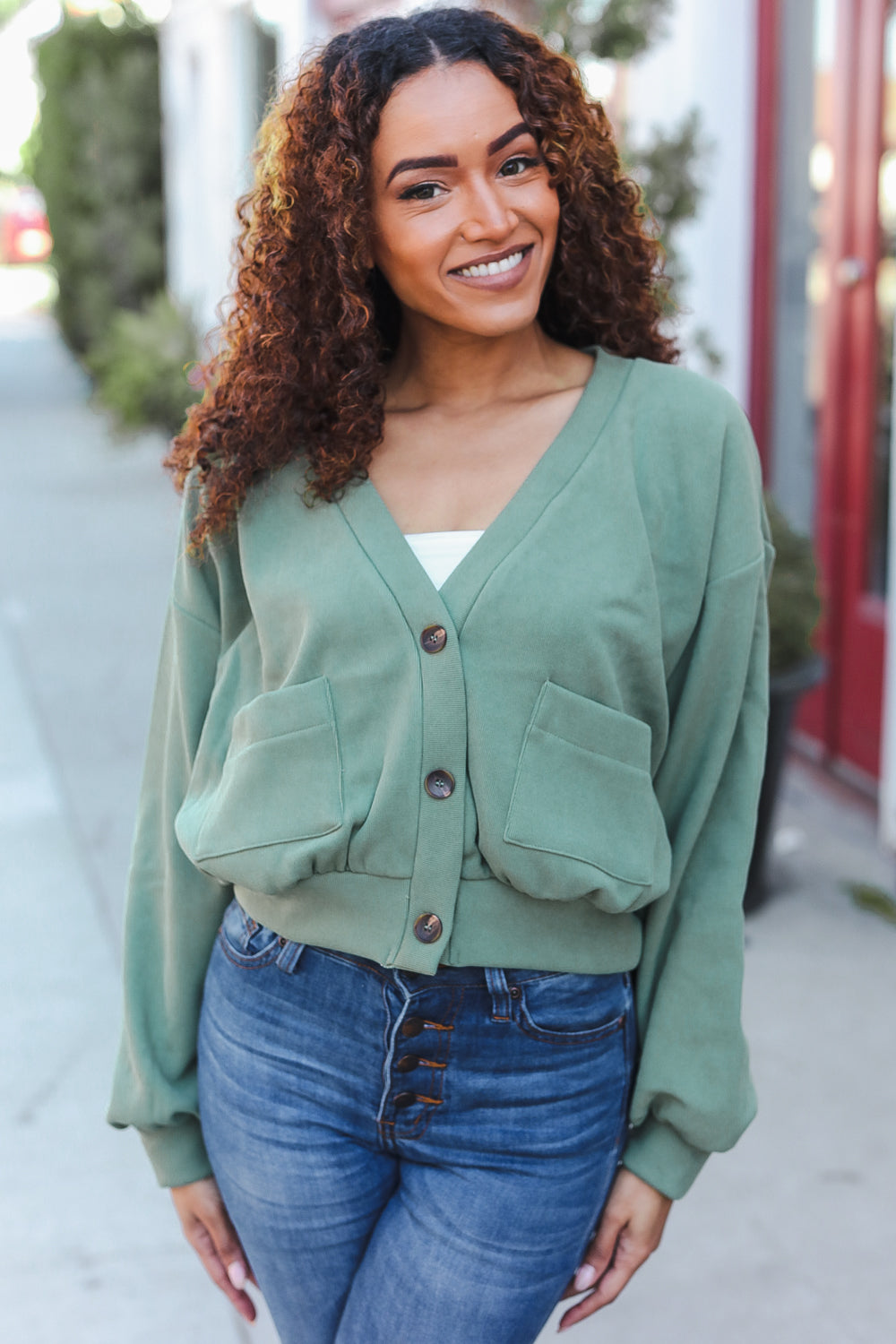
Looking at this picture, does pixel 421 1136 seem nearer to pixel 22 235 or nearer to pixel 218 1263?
pixel 218 1263

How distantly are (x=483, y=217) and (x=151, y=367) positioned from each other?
7.99m

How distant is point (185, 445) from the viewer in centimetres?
179

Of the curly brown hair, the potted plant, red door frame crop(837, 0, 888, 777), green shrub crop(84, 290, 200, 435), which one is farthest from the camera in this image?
green shrub crop(84, 290, 200, 435)

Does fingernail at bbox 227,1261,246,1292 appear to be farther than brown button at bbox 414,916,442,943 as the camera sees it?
Yes

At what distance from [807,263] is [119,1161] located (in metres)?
3.66

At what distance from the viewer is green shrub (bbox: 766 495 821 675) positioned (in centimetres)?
395

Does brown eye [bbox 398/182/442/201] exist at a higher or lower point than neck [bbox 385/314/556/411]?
higher

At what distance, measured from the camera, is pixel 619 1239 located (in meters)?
1.68

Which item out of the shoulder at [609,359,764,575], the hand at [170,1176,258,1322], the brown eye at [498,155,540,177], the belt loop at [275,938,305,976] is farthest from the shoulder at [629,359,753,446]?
the hand at [170,1176,258,1322]

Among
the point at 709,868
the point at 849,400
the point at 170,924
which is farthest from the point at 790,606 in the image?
the point at 170,924

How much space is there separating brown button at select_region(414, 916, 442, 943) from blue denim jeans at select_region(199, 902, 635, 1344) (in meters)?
0.06

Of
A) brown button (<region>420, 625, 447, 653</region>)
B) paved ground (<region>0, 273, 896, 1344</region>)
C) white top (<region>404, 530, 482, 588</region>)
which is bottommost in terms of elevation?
paved ground (<region>0, 273, 896, 1344</region>)

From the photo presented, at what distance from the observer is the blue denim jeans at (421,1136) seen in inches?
61.3

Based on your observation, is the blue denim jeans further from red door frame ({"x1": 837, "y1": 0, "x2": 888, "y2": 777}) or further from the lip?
red door frame ({"x1": 837, "y1": 0, "x2": 888, "y2": 777})
